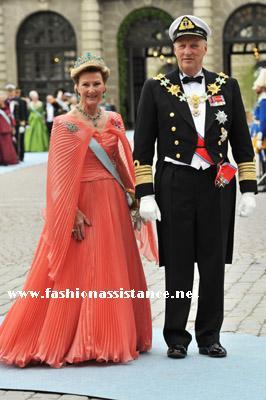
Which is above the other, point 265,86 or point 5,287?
point 265,86

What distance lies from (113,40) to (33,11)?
10.7ft

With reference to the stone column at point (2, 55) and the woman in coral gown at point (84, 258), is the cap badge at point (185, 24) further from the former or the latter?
the stone column at point (2, 55)

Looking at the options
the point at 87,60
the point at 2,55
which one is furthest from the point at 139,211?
the point at 2,55

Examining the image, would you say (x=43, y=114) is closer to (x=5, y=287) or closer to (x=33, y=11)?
(x=33, y=11)

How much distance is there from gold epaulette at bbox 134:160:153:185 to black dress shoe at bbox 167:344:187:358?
0.94m

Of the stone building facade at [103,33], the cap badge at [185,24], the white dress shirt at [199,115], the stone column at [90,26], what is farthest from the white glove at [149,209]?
the stone column at [90,26]

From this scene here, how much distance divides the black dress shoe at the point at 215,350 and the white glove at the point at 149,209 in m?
0.79

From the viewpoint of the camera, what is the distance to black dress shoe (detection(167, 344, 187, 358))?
569 cm

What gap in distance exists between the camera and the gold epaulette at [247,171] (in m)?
5.70

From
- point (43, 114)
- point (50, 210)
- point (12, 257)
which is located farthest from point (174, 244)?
point (43, 114)

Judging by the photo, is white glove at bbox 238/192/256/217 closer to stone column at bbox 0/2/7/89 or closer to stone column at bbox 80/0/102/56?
stone column at bbox 80/0/102/56

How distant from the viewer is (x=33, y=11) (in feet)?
129

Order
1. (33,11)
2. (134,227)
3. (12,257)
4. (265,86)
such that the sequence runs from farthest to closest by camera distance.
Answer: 1. (33,11)
2. (265,86)
3. (12,257)
4. (134,227)

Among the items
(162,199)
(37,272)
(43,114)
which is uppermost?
(162,199)
